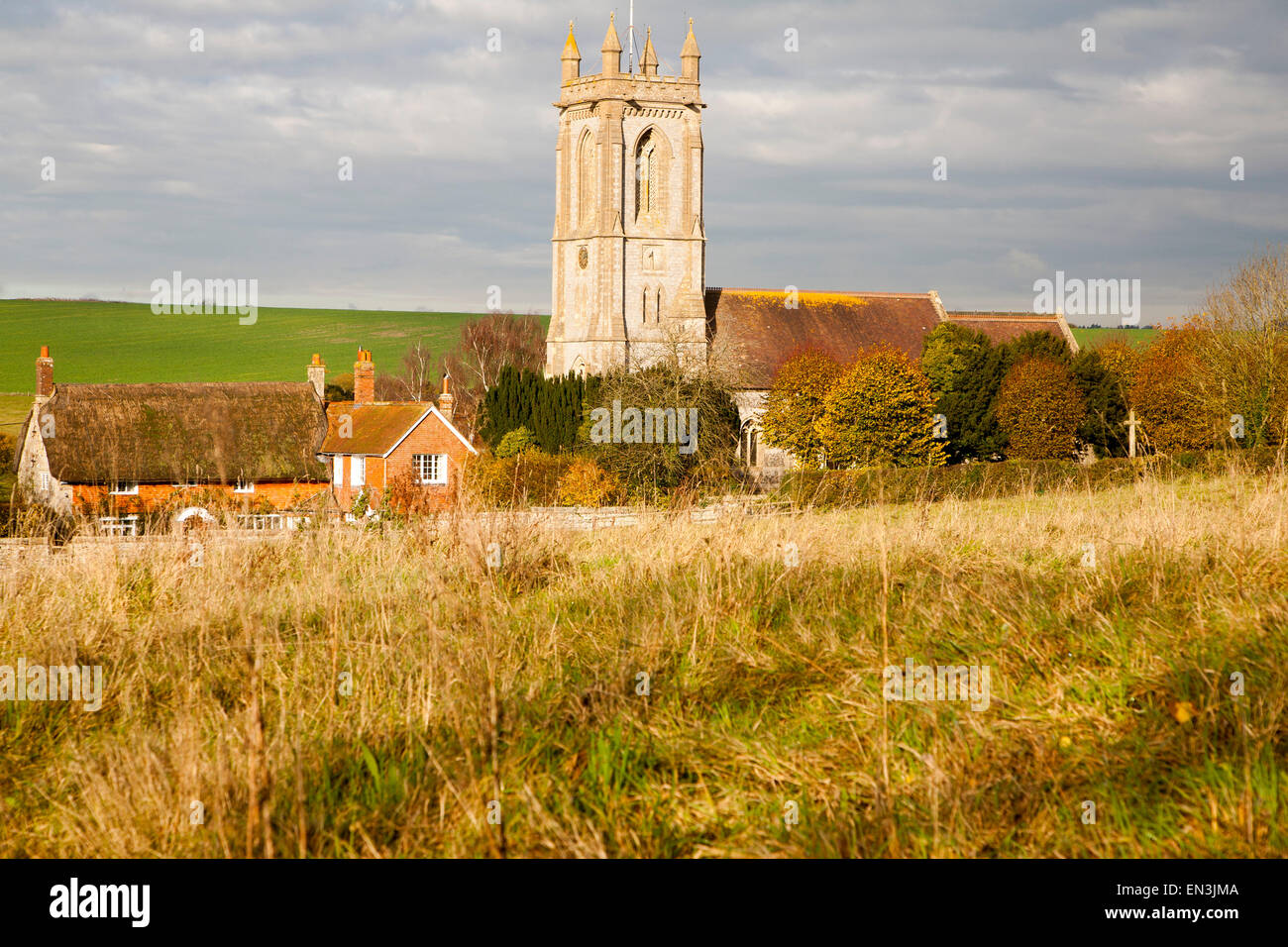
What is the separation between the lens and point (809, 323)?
64688mm

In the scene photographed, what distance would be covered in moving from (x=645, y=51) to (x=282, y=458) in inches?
1237

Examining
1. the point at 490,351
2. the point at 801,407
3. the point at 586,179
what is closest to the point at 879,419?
the point at 801,407

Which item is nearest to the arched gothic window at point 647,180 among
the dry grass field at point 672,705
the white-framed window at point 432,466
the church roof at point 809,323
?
the church roof at point 809,323

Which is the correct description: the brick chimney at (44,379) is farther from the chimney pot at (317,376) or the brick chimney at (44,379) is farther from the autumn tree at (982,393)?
the autumn tree at (982,393)

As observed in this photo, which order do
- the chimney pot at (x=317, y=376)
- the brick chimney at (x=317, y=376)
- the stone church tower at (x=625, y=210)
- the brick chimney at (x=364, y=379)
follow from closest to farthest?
the brick chimney at (x=364, y=379) < the chimney pot at (x=317, y=376) < the brick chimney at (x=317, y=376) < the stone church tower at (x=625, y=210)

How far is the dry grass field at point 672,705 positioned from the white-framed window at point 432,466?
36502 mm

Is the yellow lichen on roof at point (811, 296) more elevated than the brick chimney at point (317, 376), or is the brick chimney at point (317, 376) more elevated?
the yellow lichen on roof at point (811, 296)

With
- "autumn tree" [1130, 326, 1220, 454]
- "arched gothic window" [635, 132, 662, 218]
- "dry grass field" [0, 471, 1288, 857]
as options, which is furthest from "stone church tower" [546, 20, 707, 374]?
"dry grass field" [0, 471, 1288, 857]
